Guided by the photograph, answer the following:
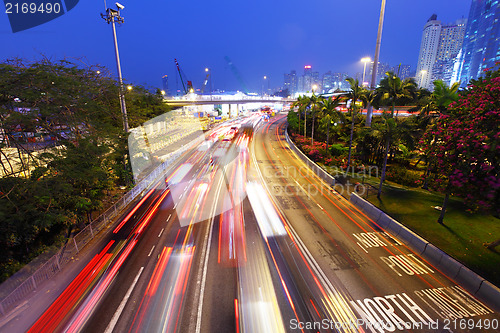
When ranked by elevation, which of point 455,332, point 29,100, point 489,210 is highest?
point 29,100

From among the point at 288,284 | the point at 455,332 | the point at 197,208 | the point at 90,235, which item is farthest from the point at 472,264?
the point at 90,235

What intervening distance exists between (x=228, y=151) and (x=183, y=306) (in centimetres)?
3005

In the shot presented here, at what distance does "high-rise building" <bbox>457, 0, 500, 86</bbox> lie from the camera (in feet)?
464

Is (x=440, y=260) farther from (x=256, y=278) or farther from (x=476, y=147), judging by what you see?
(x=256, y=278)

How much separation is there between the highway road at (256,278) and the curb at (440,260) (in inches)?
18.0

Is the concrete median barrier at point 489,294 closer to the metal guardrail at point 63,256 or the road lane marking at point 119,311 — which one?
the road lane marking at point 119,311

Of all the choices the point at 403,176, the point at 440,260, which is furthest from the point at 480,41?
the point at 440,260

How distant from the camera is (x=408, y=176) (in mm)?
22203

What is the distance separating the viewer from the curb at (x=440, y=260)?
9.71 meters

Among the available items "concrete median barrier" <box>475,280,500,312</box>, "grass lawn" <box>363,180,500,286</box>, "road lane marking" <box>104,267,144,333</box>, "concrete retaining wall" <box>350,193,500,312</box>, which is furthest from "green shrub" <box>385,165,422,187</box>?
"road lane marking" <box>104,267,144,333</box>

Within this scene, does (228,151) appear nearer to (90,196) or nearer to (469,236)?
(90,196)

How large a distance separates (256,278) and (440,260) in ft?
A: 30.9
